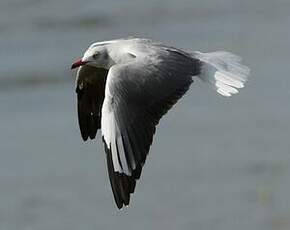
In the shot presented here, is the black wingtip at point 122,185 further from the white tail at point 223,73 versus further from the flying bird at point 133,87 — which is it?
the white tail at point 223,73

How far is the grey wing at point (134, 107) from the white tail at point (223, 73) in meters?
0.13

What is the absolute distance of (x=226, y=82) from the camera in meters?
8.49

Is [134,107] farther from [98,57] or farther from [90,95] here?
[90,95]

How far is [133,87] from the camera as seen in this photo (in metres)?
8.19

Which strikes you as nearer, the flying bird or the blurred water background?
the flying bird

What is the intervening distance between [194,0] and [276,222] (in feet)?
26.5

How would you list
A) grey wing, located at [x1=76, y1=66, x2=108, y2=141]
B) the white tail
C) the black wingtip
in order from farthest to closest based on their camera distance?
1. grey wing, located at [x1=76, y1=66, x2=108, y2=141]
2. the white tail
3. the black wingtip

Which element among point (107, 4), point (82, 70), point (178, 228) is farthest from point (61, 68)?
point (82, 70)

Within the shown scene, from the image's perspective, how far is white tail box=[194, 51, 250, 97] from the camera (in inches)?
332

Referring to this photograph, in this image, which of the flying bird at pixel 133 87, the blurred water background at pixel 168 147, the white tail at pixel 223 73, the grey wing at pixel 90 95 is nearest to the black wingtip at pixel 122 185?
the flying bird at pixel 133 87

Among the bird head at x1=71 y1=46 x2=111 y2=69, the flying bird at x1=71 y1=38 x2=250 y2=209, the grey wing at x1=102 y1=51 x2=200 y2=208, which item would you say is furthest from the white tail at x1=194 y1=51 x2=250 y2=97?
the bird head at x1=71 y1=46 x2=111 y2=69

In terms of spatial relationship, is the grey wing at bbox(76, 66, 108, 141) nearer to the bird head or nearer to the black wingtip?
the bird head

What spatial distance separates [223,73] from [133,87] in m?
0.66

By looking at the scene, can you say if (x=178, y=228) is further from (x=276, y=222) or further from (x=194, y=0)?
(x=194, y=0)
